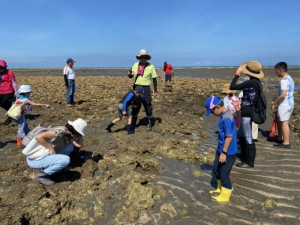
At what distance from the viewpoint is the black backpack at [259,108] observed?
179 inches

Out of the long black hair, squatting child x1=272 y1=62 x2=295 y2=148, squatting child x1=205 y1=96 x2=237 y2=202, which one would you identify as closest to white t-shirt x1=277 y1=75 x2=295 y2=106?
squatting child x1=272 y1=62 x2=295 y2=148

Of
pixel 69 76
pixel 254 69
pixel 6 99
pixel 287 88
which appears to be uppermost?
pixel 254 69

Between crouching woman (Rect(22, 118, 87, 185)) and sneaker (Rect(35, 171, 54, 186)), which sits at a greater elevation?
crouching woman (Rect(22, 118, 87, 185))

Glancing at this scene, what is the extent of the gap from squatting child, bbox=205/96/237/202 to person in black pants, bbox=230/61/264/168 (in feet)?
4.16

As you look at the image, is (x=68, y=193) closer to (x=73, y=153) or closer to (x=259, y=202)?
(x=73, y=153)

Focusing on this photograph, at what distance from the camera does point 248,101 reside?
470 centimetres

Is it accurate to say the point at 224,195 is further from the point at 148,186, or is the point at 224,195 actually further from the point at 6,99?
the point at 6,99

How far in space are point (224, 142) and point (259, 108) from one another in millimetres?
1541

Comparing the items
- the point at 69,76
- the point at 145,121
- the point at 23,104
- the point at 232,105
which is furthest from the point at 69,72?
the point at 232,105

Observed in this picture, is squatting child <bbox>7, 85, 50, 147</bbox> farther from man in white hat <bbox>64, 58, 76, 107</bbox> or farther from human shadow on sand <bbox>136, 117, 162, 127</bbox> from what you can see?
man in white hat <bbox>64, 58, 76, 107</bbox>

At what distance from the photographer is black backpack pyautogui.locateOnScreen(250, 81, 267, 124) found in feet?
14.9

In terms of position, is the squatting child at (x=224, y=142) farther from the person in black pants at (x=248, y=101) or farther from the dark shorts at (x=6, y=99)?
the dark shorts at (x=6, y=99)

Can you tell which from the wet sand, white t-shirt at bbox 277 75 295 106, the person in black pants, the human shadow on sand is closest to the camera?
the wet sand

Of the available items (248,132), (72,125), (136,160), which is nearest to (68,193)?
(72,125)
